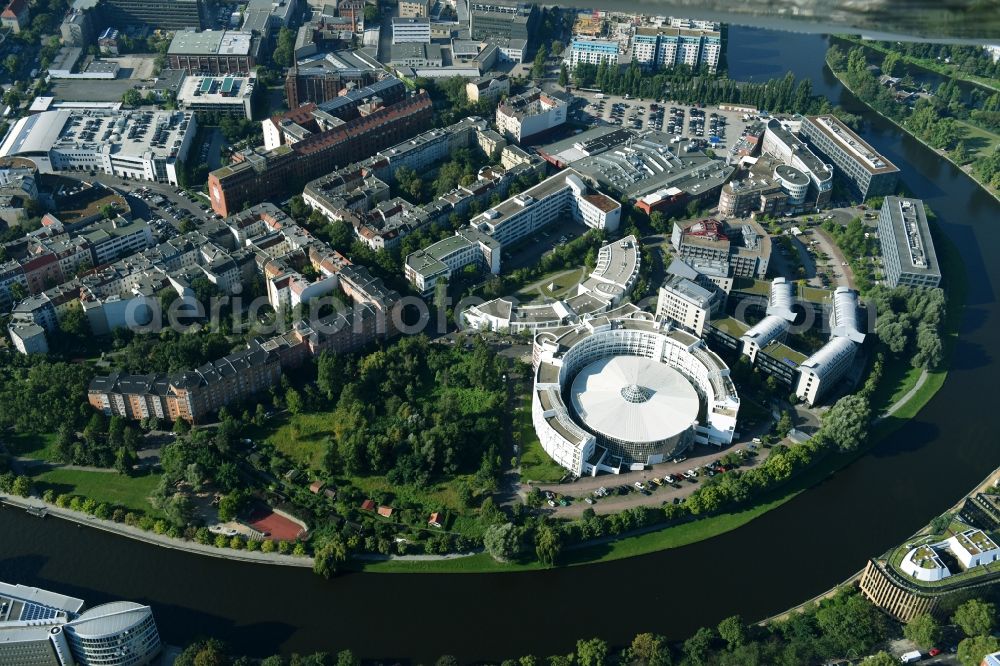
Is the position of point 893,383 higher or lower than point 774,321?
lower

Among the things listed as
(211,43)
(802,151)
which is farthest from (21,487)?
(802,151)

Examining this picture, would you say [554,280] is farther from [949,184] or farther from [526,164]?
[949,184]

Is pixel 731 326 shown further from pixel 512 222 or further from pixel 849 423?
pixel 512 222

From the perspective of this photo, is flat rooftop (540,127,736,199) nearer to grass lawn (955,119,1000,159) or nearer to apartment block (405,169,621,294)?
apartment block (405,169,621,294)

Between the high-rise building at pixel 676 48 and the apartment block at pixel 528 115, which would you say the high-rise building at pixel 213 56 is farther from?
the high-rise building at pixel 676 48

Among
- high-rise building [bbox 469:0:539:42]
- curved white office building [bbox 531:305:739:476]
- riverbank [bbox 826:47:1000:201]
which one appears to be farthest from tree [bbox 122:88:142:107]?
riverbank [bbox 826:47:1000:201]

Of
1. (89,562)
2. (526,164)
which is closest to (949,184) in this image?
(526,164)
